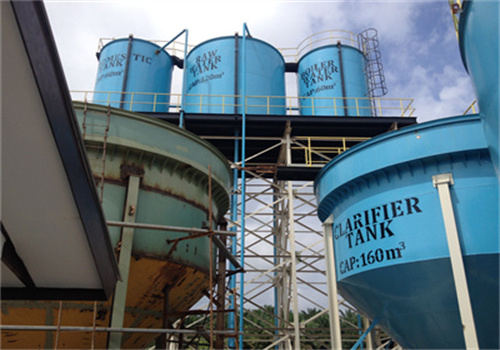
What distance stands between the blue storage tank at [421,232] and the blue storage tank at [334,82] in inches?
408

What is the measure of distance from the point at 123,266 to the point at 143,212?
1085mm

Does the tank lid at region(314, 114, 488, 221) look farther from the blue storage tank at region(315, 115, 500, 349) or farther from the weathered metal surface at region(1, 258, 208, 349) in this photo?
the weathered metal surface at region(1, 258, 208, 349)

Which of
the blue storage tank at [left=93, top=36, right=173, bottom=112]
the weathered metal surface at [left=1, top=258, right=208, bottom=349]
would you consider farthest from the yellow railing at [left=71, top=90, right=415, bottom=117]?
the weathered metal surface at [left=1, top=258, right=208, bottom=349]

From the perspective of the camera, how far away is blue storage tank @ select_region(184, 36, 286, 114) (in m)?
17.9

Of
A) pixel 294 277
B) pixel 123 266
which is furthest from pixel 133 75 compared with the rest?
pixel 123 266

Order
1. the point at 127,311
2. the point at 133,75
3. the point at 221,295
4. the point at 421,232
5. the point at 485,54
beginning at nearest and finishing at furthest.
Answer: the point at 485,54 → the point at 127,311 → the point at 421,232 → the point at 221,295 → the point at 133,75

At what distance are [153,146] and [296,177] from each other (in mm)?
5344

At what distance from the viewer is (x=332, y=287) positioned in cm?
987

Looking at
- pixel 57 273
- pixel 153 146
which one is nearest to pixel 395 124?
pixel 153 146

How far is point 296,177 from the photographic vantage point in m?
12.0

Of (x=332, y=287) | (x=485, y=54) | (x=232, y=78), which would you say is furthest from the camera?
(x=232, y=78)

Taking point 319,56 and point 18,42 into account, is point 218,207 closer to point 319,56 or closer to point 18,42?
point 18,42

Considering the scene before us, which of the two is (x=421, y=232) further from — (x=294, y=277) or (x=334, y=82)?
(x=334, y=82)

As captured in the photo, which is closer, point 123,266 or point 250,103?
point 123,266
